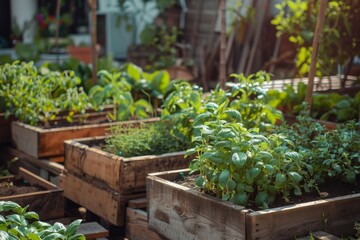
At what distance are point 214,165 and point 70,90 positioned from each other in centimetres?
250

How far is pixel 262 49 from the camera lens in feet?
34.0

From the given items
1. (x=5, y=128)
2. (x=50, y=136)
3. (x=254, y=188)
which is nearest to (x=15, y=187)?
(x=50, y=136)

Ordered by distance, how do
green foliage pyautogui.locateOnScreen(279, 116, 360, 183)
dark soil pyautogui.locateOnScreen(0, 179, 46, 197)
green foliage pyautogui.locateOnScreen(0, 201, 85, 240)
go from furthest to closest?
dark soil pyautogui.locateOnScreen(0, 179, 46, 197) → green foliage pyautogui.locateOnScreen(279, 116, 360, 183) → green foliage pyautogui.locateOnScreen(0, 201, 85, 240)

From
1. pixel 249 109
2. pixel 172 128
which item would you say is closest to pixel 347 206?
pixel 249 109

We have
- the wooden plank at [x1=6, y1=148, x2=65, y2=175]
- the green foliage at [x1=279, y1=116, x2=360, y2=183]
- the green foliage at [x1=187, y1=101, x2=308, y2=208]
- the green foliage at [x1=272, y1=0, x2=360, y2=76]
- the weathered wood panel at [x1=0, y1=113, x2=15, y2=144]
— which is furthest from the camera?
the green foliage at [x1=272, y1=0, x2=360, y2=76]

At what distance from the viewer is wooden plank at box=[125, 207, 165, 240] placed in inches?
165

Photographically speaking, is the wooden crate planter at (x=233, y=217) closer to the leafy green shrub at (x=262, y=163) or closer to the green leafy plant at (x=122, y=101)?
the leafy green shrub at (x=262, y=163)

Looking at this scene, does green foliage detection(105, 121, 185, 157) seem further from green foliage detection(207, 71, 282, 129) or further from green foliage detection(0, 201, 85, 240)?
green foliage detection(0, 201, 85, 240)

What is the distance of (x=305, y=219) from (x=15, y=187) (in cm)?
229

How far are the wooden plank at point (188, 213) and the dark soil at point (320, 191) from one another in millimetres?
95

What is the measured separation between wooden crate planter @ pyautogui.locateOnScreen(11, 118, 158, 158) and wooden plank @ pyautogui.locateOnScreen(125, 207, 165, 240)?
108cm

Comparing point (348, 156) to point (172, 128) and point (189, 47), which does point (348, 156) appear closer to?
point (172, 128)

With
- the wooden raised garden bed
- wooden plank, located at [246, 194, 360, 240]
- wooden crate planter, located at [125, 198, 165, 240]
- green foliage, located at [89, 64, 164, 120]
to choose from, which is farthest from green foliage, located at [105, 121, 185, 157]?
wooden plank, located at [246, 194, 360, 240]

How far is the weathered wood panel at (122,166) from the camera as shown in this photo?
4402 mm
